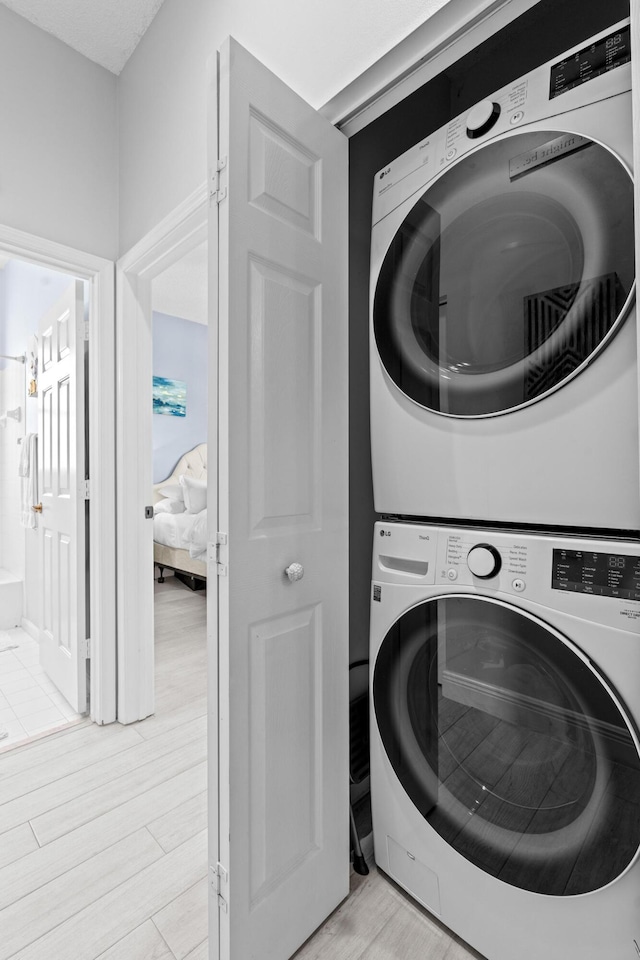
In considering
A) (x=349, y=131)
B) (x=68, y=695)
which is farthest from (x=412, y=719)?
(x=68, y=695)

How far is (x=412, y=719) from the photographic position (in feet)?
3.95

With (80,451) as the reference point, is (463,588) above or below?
below

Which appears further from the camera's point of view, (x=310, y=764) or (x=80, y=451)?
(x=80, y=451)

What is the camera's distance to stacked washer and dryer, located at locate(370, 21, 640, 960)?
0.88m

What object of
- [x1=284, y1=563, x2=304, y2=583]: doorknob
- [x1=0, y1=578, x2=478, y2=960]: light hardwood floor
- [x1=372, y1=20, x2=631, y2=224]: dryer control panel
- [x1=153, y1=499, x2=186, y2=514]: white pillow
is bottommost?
[x1=0, y1=578, x2=478, y2=960]: light hardwood floor

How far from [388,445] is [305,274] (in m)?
0.46

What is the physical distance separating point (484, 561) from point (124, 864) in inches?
53.8

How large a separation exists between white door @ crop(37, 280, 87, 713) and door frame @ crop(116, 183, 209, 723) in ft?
0.61

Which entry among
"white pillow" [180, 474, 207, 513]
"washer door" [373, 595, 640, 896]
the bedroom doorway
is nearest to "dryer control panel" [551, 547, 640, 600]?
"washer door" [373, 595, 640, 896]

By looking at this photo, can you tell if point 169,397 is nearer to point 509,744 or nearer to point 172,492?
point 172,492

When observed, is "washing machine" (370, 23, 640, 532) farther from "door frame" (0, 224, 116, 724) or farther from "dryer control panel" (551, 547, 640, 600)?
"door frame" (0, 224, 116, 724)

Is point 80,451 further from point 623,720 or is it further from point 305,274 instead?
point 623,720

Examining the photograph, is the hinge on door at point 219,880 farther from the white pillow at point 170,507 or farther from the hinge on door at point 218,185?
the white pillow at point 170,507

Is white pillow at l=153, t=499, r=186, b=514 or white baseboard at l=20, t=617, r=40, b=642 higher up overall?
white pillow at l=153, t=499, r=186, b=514
